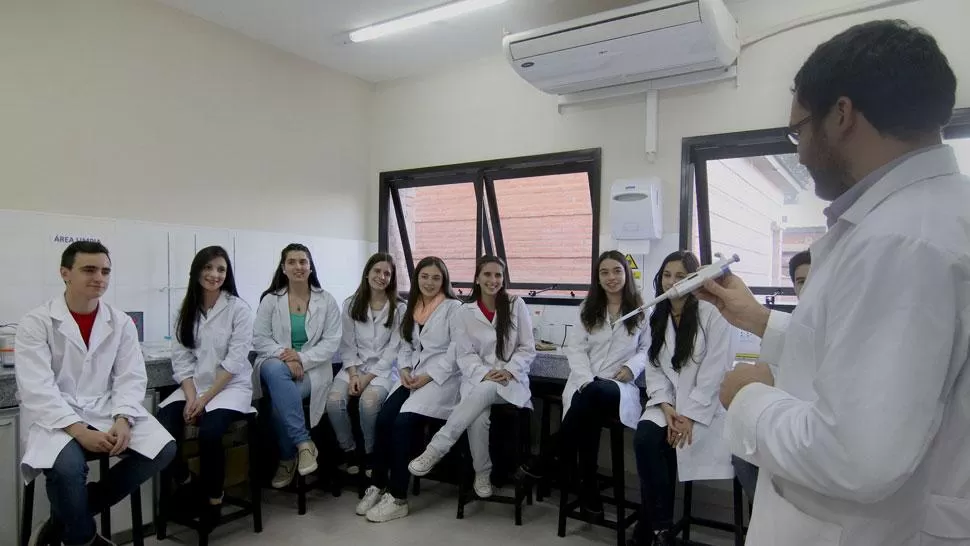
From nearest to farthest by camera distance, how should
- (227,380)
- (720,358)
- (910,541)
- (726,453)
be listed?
(910,541) < (726,453) < (720,358) < (227,380)

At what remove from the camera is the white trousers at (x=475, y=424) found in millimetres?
3273

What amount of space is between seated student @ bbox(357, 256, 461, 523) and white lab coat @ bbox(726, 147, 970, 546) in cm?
260

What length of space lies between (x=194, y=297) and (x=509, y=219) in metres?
2.36

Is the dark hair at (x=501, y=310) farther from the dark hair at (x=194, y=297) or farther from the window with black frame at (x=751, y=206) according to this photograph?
the dark hair at (x=194, y=297)

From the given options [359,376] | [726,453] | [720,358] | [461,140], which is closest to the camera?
[726,453]

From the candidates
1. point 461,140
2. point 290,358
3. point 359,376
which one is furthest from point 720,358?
point 461,140

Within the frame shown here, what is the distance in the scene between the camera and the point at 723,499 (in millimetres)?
3422

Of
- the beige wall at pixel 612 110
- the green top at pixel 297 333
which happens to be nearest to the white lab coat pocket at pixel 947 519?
the beige wall at pixel 612 110

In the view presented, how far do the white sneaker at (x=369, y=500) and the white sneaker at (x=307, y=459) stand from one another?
32 centimetres

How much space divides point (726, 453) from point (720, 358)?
0.46 meters

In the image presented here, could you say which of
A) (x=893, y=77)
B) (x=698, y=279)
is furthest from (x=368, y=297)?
(x=893, y=77)

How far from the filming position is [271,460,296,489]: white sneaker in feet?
11.1

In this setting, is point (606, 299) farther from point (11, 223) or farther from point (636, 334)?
point (11, 223)

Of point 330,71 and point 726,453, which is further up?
point 330,71
